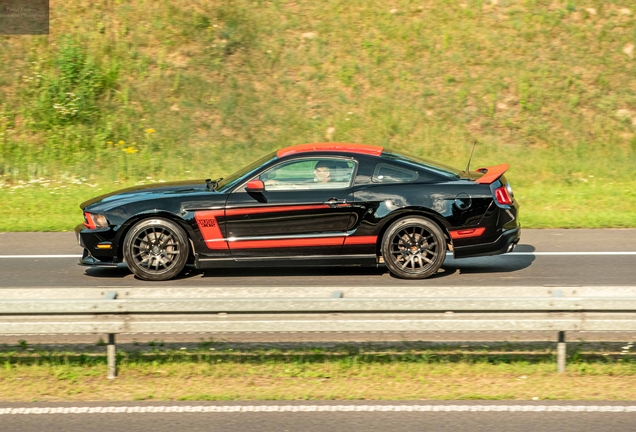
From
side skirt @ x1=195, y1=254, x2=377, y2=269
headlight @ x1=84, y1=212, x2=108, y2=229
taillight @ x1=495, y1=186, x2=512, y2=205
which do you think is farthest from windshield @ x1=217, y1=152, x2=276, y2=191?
taillight @ x1=495, y1=186, x2=512, y2=205

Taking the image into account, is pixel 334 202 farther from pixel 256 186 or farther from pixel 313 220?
pixel 256 186

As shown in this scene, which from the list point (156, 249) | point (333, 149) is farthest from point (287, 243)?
point (156, 249)

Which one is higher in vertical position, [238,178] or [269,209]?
[238,178]

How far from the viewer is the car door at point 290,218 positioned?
9.52 metres

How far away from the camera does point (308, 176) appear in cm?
964

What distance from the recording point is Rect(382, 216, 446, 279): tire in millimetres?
9594

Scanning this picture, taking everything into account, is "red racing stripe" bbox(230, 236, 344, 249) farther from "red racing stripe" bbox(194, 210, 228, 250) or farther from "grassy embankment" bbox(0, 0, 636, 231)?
"grassy embankment" bbox(0, 0, 636, 231)

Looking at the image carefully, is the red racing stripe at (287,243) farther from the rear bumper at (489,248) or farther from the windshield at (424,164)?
the rear bumper at (489,248)

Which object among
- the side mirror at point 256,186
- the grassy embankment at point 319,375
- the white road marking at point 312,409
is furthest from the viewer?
the side mirror at point 256,186

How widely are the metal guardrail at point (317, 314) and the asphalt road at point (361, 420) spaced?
2.18ft

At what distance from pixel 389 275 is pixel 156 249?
256cm

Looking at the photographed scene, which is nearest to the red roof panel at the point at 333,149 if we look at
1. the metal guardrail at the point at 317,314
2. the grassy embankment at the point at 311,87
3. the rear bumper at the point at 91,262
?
the rear bumper at the point at 91,262

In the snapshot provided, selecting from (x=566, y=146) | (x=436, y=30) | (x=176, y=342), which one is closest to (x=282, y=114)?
(x=436, y=30)

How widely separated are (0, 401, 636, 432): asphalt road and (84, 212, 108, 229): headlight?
4258mm
